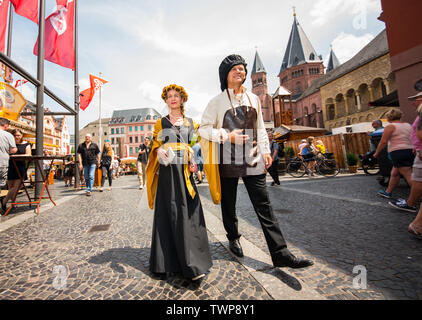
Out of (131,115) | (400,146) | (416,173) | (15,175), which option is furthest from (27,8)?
(131,115)

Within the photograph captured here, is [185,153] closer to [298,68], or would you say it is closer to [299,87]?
[299,87]

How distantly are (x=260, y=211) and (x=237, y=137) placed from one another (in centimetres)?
70

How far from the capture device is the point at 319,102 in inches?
1736

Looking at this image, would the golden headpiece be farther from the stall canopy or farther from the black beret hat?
the stall canopy

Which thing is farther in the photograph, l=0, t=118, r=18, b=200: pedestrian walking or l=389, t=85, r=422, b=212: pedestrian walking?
l=0, t=118, r=18, b=200: pedestrian walking

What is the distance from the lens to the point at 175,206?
1.84 meters

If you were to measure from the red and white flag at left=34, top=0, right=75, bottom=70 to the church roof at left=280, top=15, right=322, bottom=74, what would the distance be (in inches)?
2348

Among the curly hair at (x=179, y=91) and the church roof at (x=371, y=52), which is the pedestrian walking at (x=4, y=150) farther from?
the church roof at (x=371, y=52)

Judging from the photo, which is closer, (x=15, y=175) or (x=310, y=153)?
(x=15, y=175)

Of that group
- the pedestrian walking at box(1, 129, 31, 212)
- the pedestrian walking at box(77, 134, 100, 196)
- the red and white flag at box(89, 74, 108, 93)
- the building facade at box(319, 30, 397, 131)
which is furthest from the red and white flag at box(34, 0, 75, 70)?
the building facade at box(319, 30, 397, 131)

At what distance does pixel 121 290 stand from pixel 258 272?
3.59ft

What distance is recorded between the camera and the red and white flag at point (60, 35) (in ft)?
21.9

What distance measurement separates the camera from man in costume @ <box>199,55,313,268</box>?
192cm
